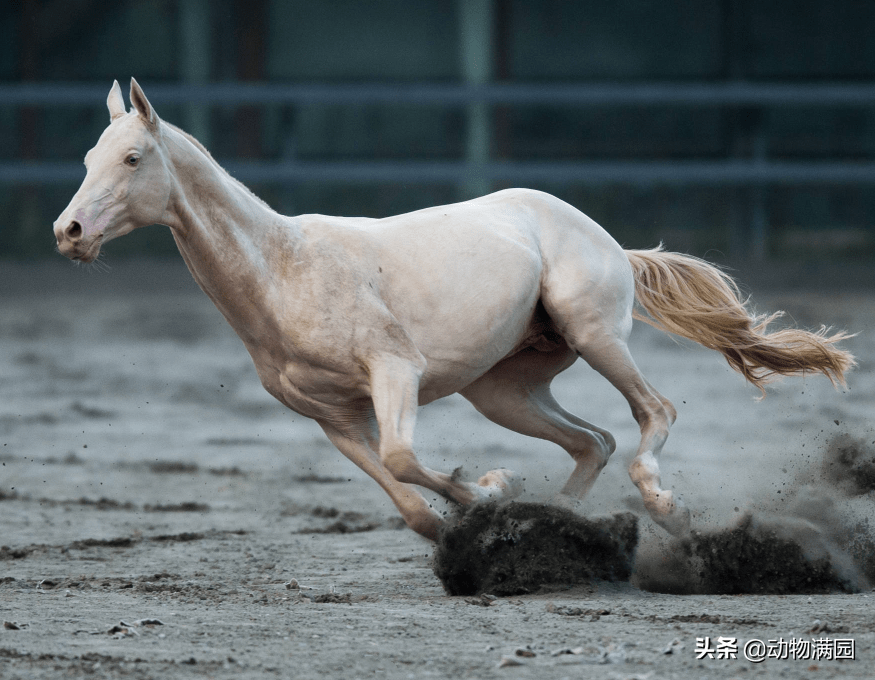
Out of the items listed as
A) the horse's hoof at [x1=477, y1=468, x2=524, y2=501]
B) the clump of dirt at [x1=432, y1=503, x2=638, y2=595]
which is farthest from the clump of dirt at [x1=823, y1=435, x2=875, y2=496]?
the horse's hoof at [x1=477, y1=468, x2=524, y2=501]

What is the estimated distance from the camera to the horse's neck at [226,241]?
4383 millimetres

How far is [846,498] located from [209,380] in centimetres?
674

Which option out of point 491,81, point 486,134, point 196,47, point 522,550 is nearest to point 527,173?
point 486,134

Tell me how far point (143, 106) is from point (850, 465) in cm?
317

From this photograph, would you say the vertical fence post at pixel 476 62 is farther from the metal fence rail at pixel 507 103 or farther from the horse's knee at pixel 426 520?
the horse's knee at pixel 426 520

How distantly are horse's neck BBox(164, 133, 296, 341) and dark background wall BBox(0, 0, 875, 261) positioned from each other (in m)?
12.1

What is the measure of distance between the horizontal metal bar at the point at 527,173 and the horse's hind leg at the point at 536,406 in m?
10.7

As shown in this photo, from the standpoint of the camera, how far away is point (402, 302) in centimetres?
465

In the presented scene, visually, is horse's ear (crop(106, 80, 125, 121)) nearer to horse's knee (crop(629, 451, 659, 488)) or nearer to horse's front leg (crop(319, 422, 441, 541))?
horse's front leg (crop(319, 422, 441, 541))

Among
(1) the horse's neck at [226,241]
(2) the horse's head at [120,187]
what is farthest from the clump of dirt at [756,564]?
(2) the horse's head at [120,187]

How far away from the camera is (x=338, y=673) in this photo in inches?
132

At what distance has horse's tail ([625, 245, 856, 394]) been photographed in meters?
5.48

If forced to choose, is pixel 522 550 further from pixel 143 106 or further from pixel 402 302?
pixel 143 106

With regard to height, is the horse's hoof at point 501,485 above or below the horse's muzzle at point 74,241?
below
